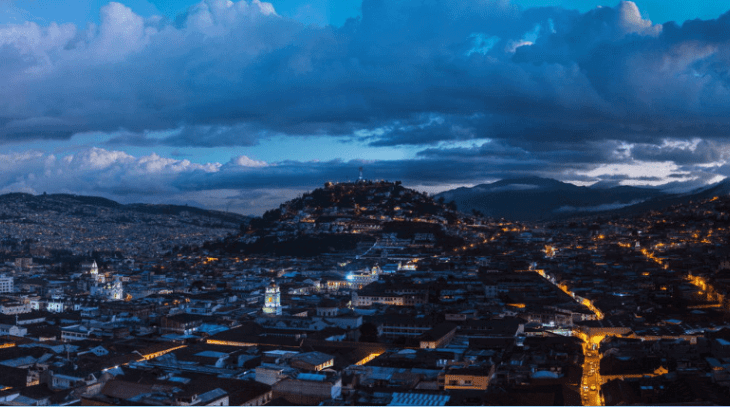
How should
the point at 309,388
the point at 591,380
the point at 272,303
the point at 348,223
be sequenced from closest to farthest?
the point at 309,388, the point at 591,380, the point at 272,303, the point at 348,223

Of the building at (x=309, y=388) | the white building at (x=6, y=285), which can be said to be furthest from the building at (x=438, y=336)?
the white building at (x=6, y=285)

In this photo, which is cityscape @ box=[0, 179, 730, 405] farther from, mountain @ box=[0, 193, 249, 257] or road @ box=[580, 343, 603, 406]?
mountain @ box=[0, 193, 249, 257]

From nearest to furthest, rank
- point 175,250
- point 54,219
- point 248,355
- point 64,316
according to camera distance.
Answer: point 248,355 < point 64,316 < point 175,250 < point 54,219

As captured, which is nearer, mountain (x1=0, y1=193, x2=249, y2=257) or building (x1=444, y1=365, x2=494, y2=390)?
building (x1=444, y1=365, x2=494, y2=390)

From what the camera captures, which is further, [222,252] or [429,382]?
[222,252]

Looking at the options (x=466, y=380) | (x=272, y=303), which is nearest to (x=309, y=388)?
(x=466, y=380)

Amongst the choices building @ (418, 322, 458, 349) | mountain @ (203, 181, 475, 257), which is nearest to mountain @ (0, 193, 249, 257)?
mountain @ (203, 181, 475, 257)

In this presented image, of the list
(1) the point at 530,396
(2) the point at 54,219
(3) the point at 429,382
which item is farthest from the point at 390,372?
(2) the point at 54,219

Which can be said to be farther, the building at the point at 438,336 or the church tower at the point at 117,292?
the church tower at the point at 117,292

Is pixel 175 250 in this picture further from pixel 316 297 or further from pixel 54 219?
pixel 54 219

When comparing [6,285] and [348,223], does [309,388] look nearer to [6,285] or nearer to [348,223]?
[6,285]

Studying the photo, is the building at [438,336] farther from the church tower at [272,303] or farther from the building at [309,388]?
the church tower at [272,303]
